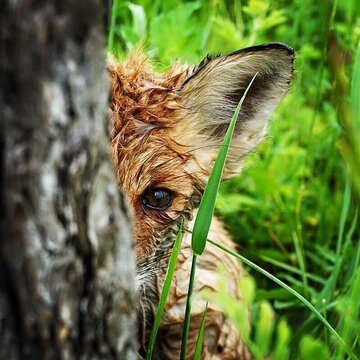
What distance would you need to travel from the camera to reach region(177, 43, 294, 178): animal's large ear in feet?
7.94

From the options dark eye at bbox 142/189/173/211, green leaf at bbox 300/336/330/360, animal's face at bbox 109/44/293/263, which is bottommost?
green leaf at bbox 300/336/330/360

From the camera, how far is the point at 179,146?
2.54 m

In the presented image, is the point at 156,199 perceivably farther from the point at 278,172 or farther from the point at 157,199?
the point at 278,172

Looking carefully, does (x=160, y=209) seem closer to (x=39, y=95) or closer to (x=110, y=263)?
(x=110, y=263)

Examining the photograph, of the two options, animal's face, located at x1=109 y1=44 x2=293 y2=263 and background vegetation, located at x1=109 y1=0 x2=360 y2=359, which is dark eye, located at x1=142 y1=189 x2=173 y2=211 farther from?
background vegetation, located at x1=109 y1=0 x2=360 y2=359

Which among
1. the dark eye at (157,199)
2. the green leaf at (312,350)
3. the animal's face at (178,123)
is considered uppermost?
the animal's face at (178,123)

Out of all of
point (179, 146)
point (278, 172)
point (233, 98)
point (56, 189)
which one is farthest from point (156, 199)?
point (278, 172)

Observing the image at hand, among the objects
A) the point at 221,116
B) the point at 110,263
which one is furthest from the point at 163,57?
the point at 110,263

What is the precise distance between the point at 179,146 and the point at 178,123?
88mm

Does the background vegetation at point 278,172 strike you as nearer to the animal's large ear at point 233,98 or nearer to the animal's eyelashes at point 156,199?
the animal's large ear at point 233,98

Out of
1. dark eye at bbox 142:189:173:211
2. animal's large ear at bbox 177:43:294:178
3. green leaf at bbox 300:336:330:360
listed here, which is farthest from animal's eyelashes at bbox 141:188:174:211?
green leaf at bbox 300:336:330:360

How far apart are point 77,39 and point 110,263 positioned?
423 millimetres

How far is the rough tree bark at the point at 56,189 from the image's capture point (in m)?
1.01

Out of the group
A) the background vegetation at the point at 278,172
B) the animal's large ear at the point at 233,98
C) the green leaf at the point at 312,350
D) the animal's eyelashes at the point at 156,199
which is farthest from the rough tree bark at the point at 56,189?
the background vegetation at the point at 278,172
